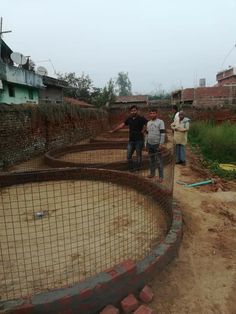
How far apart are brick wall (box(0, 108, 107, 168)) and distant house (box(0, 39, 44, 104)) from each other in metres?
6.27

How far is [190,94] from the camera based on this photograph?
Answer: 26500 mm

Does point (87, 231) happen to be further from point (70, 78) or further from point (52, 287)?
point (70, 78)

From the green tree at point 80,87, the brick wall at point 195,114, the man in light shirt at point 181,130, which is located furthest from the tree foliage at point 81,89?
the man in light shirt at point 181,130

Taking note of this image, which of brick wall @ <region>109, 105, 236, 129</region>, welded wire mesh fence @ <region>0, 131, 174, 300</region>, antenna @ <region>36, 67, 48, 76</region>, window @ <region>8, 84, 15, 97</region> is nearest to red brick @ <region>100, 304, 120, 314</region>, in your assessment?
welded wire mesh fence @ <region>0, 131, 174, 300</region>

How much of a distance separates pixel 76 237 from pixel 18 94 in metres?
18.0

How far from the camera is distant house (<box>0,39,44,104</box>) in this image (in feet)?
55.2

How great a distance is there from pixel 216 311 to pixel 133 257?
102cm

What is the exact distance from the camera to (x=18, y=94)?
762 inches

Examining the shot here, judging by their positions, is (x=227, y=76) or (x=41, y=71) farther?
(x=227, y=76)

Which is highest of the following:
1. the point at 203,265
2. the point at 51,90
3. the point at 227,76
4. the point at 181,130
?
the point at 227,76

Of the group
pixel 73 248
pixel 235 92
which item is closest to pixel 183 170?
pixel 73 248

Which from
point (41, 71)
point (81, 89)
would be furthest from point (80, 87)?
point (41, 71)

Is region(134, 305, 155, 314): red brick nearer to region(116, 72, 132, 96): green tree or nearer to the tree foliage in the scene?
the tree foliage

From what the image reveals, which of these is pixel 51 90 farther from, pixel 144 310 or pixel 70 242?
pixel 144 310
